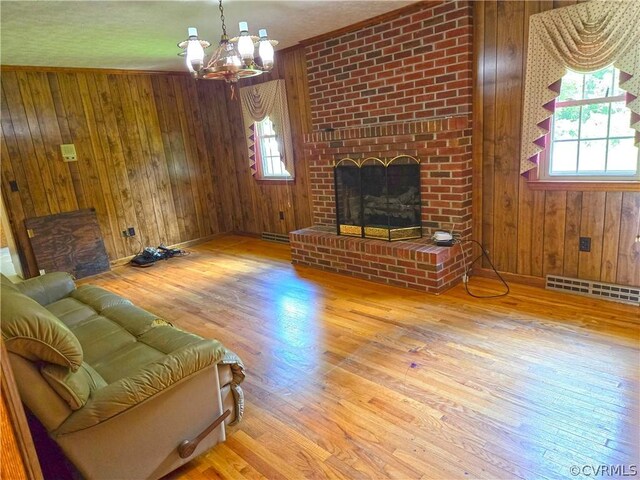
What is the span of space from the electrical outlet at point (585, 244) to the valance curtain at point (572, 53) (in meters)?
0.68

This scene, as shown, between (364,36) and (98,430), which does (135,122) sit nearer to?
(364,36)

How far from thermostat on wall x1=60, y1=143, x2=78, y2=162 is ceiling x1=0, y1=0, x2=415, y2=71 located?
87 centimetres

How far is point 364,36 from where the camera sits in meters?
3.91

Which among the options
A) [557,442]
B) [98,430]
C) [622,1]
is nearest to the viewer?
[98,430]

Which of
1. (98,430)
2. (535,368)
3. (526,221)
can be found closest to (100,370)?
(98,430)

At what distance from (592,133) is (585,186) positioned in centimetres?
39

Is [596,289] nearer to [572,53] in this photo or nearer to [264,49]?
[572,53]

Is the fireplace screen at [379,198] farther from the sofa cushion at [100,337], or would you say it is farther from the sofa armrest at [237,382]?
the sofa cushion at [100,337]

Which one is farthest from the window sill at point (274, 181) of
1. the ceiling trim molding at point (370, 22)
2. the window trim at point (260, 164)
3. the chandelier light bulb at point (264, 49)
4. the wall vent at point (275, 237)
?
the chandelier light bulb at point (264, 49)

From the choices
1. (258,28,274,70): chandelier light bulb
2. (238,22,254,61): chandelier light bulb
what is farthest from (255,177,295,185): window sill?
(238,22,254,61): chandelier light bulb

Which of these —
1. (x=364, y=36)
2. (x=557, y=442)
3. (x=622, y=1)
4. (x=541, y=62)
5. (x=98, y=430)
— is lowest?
(x=557, y=442)

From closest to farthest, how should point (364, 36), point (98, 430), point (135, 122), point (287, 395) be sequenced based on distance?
point (98, 430), point (287, 395), point (364, 36), point (135, 122)

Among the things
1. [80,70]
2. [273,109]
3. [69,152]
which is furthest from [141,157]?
[273,109]

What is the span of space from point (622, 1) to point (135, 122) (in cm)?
509
